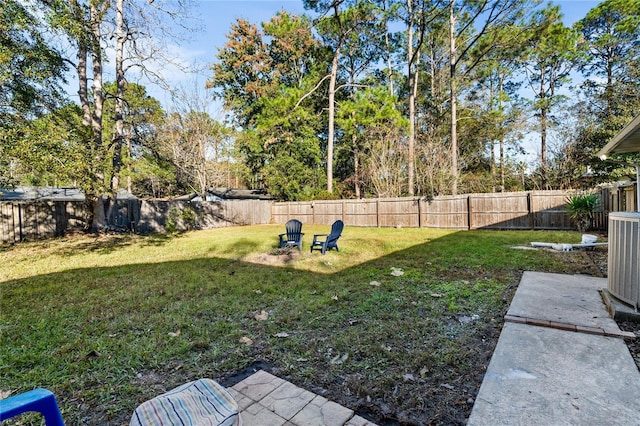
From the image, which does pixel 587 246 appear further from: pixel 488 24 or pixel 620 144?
pixel 488 24

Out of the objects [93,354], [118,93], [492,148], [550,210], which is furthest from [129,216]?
[492,148]

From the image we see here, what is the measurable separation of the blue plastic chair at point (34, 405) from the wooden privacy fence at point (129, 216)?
12939mm

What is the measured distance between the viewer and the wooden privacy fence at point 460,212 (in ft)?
37.2

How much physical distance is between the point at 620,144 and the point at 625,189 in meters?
7.16

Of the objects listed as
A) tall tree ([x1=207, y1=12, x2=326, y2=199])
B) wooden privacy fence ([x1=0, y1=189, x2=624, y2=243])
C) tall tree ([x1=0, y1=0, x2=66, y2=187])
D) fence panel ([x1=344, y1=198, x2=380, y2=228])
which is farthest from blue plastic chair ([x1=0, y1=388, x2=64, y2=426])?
tall tree ([x1=207, y1=12, x2=326, y2=199])

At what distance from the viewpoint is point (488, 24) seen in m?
16.6

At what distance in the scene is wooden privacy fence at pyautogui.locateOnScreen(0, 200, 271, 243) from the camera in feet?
33.9

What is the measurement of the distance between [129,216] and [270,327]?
13038mm

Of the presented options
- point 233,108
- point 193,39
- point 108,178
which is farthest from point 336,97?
point 108,178

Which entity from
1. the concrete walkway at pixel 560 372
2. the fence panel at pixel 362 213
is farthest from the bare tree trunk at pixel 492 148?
the concrete walkway at pixel 560 372

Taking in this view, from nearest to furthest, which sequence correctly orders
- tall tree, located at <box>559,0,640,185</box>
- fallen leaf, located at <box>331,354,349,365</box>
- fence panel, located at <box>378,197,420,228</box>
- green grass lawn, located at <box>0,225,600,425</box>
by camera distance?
1. green grass lawn, located at <box>0,225,600,425</box>
2. fallen leaf, located at <box>331,354,349,365</box>
3. fence panel, located at <box>378,197,420,228</box>
4. tall tree, located at <box>559,0,640,185</box>

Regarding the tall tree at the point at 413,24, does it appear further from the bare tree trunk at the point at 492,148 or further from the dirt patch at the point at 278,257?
the dirt patch at the point at 278,257

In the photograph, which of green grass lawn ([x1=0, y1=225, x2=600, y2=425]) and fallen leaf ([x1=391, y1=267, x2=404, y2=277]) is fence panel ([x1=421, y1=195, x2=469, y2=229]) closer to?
green grass lawn ([x1=0, y1=225, x2=600, y2=425])

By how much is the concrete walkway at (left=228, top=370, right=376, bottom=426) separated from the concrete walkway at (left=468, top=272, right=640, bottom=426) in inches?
31.5
